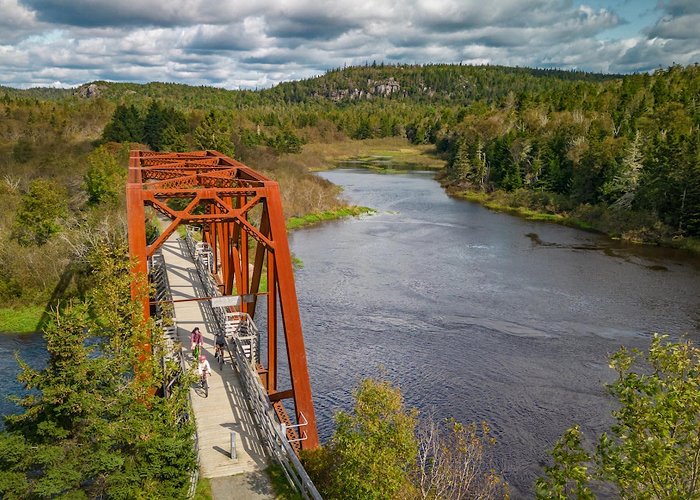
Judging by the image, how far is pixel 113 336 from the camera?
1391 cm

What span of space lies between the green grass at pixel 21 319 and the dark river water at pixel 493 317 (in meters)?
17.3

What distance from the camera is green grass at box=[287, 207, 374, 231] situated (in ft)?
223

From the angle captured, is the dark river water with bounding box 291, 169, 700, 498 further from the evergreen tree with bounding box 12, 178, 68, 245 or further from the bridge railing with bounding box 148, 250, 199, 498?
the evergreen tree with bounding box 12, 178, 68, 245

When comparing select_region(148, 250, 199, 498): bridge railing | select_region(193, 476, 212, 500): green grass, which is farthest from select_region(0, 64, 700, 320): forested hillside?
select_region(193, 476, 212, 500): green grass

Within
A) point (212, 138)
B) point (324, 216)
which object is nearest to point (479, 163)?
point (324, 216)

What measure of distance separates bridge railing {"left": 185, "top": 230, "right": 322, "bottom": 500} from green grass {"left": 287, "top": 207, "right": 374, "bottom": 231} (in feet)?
138

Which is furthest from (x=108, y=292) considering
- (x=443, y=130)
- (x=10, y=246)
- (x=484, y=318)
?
(x=443, y=130)

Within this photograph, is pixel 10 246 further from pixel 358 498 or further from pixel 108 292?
pixel 358 498

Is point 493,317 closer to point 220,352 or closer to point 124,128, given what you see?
point 220,352

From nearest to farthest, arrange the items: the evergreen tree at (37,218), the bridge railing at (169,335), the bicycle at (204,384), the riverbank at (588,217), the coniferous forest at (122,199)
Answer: the coniferous forest at (122,199), the bridge railing at (169,335), the bicycle at (204,384), the evergreen tree at (37,218), the riverbank at (588,217)

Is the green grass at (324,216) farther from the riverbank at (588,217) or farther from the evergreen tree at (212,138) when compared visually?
the riverbank at (588,217)

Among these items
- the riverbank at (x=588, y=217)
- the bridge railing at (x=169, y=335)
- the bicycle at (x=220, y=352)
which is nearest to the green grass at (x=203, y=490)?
the bridge railing at (x=169, y=335)

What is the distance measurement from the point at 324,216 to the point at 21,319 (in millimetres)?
39479

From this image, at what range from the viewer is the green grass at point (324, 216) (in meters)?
67.9
